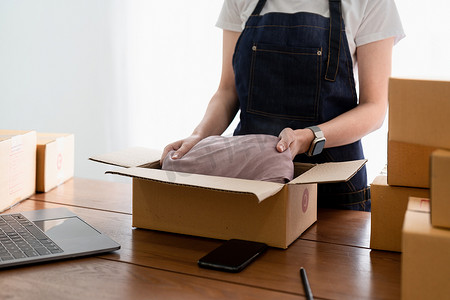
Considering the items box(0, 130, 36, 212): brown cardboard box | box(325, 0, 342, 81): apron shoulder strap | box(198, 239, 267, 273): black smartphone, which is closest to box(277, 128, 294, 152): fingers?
box(198, 239, 267, 273): black smartphone

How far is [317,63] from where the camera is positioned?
1.50 meters

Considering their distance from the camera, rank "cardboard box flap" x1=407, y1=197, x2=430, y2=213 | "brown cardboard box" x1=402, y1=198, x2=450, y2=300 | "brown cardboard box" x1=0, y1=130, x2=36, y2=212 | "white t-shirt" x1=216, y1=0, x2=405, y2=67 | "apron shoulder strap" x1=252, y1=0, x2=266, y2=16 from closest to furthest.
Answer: "brown cardboard box" x1=402, y1=198, x2=450, y2=300 → "cardboard box flap" x1=407, y1=197, x2=430, y2=213 → "brown cardboard box" x1=0, y1=130, x2=36, y2=212 → "white t-shirt" x1=216, y1=0, x2=405, y2=67 → "apron shoulder strap" x1=252, y1=0, x2=266, y2=16

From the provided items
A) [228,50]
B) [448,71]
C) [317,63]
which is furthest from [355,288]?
[448,71]

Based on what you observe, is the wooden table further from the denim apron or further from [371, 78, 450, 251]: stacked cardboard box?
the denim apron

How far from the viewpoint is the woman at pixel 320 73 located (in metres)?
1.45

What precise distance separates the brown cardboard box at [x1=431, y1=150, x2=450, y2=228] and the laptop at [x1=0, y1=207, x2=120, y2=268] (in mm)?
572

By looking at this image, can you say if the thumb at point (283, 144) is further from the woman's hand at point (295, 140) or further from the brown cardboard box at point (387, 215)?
the brown cardboard box at point (387, 215)

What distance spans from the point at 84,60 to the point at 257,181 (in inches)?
84.4

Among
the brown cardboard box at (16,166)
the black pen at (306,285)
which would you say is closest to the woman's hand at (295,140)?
the black pen at (306,285)

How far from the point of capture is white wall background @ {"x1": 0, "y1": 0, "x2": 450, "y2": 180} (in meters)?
2.72

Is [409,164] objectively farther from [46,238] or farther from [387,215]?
[46,238]

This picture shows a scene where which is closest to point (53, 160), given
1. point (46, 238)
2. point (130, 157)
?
point (130, 157)

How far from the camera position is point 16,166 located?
139 cm

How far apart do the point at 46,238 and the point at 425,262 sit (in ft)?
2.26
